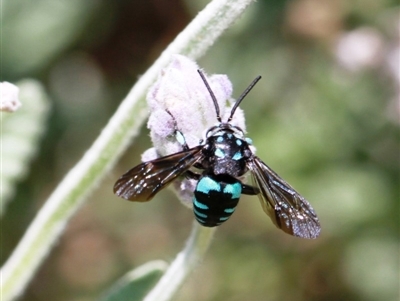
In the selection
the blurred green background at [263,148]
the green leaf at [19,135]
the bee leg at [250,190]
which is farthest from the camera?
the blurred green background at [263,148]

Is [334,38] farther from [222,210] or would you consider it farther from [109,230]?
[222,210]

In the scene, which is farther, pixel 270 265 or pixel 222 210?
pixel 270 265

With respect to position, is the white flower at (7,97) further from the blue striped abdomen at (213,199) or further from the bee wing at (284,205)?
the bee wing at (284,205)

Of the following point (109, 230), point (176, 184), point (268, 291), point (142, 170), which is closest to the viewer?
point (142, 170)

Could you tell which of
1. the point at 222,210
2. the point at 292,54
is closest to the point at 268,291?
the point at 292,54

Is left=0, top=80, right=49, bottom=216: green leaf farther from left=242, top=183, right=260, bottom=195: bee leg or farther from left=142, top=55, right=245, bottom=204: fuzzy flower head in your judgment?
left=242, top=183, right=260, bottom=195: bee leg

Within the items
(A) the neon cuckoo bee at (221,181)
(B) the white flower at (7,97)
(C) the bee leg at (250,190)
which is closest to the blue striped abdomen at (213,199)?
(A) the neon cuckoo bee at (221,181)
